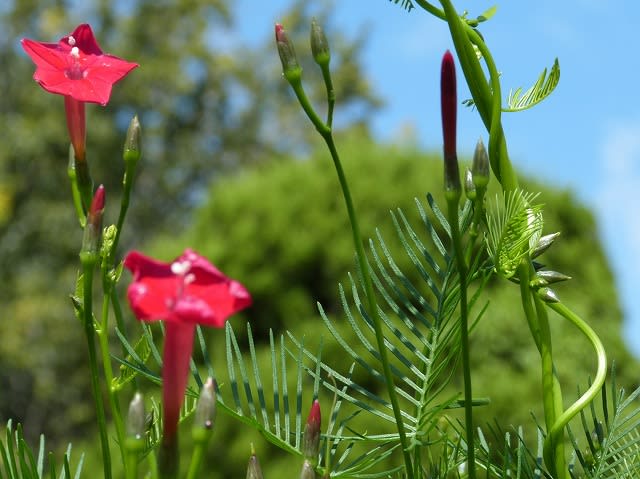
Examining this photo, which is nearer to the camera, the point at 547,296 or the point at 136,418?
the point at 136,418

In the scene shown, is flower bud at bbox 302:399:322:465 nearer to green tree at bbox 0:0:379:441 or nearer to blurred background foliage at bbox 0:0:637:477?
blurred background foliage at bbox 0:0:637:477

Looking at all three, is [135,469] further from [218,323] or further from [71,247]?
[71,247]

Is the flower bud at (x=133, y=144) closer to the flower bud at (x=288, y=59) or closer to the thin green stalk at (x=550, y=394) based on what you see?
the flower bud at (x=288, y=59)

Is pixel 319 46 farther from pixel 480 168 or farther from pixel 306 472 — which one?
pixel 306 472

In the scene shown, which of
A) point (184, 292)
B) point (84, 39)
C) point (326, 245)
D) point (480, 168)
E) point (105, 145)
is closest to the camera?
point (184, 292)

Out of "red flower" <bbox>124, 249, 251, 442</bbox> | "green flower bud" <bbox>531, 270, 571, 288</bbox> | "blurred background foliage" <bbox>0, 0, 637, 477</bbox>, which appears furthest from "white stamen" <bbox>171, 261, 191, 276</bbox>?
"blurred background foliage" <bbox>0, 0, 637, 477</bbox>

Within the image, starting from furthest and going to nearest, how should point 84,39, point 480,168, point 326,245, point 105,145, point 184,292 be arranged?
1. point 105,145
2. point 326,245
3. point 84,39
4. point 480,168
5. point 184,292

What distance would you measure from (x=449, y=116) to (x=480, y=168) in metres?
0.03

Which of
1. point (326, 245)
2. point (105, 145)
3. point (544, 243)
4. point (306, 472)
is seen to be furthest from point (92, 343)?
point (105, 145)

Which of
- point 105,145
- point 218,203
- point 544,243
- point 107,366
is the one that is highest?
point 544,243

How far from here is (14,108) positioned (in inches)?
446

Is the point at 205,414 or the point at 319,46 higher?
the point at 319,46

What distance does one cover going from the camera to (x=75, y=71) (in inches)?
21.0

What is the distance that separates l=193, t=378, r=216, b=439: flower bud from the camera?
0.37 metres
